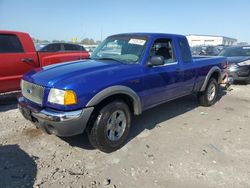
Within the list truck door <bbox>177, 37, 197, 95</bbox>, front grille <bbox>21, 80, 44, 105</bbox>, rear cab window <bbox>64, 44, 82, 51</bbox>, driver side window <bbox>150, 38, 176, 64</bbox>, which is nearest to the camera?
front grille <bbox>21, 80, 44, 105</bbox>

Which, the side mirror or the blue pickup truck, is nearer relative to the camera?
the blue pickup truck

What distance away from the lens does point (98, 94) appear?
3.28 m

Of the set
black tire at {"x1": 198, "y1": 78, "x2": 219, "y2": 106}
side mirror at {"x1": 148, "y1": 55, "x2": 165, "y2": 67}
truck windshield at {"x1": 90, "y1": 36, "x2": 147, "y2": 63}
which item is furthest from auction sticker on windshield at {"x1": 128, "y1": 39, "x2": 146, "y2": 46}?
black tire at {"x1": 198, "y1": 78, "x2": 219, "y2": 106}

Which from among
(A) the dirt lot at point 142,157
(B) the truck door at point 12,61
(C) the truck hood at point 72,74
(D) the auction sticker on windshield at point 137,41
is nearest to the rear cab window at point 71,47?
(B) the truck door at point 12,61

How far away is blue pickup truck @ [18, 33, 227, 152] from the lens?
3166 mm

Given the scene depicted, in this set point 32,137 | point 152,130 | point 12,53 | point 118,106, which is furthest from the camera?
point 12,53

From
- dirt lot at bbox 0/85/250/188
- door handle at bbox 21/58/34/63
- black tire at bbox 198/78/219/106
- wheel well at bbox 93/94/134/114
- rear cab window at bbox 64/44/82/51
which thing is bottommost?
dirt lot at bbox 0/85/250/188

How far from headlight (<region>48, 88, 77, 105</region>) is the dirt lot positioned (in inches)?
36.9

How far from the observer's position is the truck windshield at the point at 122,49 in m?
4.14

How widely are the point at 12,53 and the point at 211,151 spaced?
483cm

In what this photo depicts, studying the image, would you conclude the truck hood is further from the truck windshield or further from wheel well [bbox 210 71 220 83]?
wheel well [bbox 210 71 220 83]

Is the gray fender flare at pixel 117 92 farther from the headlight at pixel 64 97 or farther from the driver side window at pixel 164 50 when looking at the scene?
A: the driver side window at pixel 164 50

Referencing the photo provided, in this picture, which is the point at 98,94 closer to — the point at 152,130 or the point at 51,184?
the point at 51,184

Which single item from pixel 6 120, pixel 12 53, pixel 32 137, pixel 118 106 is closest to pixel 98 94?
pixel 118 106
